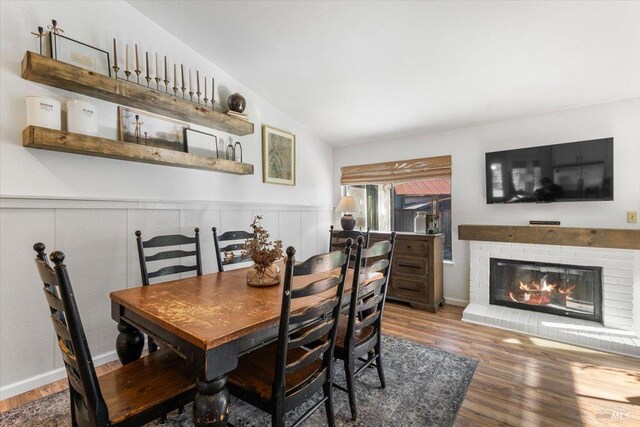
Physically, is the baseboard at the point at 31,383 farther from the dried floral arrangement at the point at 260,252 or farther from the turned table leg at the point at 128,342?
the dried floral arrangement at the point at 260,252

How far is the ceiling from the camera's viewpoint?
2.07 metres

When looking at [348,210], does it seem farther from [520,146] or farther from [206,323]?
[206,323]

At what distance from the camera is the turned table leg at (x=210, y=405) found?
3.52 ft

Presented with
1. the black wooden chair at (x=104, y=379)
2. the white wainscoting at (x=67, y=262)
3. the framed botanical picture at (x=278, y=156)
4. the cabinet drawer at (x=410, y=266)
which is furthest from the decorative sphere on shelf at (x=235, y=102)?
the cabinet drawer at (x=410, y=266)

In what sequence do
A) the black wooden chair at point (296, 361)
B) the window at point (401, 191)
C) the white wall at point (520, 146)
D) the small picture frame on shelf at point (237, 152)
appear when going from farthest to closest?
the window at point (401, 191), the small picture frame on shelf at point (237, 152), the white wall at point (520, 146), the black wooden chair at point (296, 361)

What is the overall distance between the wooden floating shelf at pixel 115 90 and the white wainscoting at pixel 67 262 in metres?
0.78

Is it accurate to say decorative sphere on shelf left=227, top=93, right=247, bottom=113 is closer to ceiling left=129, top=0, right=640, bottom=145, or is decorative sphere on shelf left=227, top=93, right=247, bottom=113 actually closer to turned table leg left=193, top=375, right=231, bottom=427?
ceiling left=129, top=0, right=640, bottom=145

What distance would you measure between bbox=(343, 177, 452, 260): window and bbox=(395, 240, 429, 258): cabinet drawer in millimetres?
551

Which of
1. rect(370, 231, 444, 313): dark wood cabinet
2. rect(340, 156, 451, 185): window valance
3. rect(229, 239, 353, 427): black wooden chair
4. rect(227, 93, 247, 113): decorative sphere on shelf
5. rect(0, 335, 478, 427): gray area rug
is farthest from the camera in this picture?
rect(340, 156, 451, 185): window valance

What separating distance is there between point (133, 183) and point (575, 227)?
4.13 m

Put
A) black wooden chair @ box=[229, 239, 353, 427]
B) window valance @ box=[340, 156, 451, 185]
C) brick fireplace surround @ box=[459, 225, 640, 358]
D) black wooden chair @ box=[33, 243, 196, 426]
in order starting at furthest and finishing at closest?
window valance @ box=[340, 156, 451, 185] < brick fireplace surround @ box=[459, 225, 640, 358] < black wooden chair @ box=[229, 239, 353, 427] < black wooden chair @ box=[33, 243, 196, 426]

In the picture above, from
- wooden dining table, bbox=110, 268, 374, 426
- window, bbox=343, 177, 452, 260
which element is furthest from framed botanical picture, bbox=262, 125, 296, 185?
wooden dining table, bbox=110, 268, 374, 426

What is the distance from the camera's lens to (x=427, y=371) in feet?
7.27

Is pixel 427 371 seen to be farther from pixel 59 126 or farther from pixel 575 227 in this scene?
pixel 59 126
